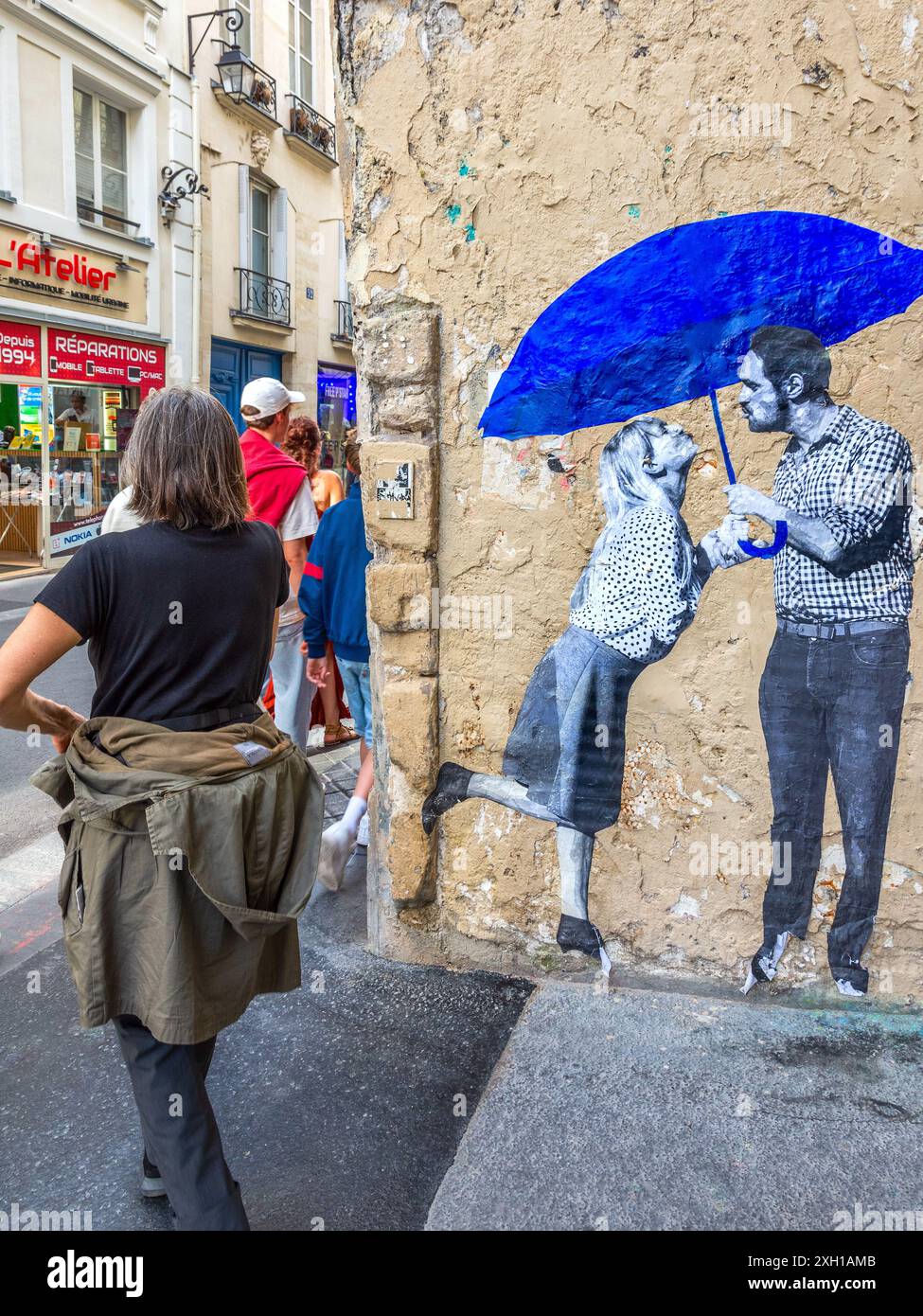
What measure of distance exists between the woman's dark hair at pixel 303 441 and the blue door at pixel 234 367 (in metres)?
10.8

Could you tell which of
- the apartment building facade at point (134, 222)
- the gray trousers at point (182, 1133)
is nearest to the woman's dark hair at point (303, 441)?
the gray trousers at point (182, 1133)

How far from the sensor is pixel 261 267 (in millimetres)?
17438

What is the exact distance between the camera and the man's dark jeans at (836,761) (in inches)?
119

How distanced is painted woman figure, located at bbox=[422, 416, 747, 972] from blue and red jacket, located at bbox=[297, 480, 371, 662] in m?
1.04

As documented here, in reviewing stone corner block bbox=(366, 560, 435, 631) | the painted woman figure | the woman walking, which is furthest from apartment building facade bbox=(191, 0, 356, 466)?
the woman walking

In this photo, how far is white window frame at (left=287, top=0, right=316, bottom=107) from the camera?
56.8ft

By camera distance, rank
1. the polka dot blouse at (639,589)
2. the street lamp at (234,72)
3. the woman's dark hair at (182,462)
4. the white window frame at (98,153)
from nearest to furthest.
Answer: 1. the woman's dark hair at (182,462)
2. the polka dot blouse at (639,589)
3. the white window frame at (98,153)
4. the street lamp at (234,72)

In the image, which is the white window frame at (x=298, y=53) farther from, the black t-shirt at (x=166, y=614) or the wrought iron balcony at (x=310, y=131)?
the black t-shirt at (x=166, y=614)

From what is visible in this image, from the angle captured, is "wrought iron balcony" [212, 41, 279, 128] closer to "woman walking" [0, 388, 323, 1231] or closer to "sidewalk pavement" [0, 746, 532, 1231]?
"sidewalk pavement" [0, 746, 532, 1231]

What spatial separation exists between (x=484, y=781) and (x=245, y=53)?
52.0ft

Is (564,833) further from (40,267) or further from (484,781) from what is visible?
(40,267)

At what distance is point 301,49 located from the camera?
17.7 meters

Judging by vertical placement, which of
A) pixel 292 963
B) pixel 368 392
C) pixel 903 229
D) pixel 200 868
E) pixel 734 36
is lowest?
pixel 292 963
